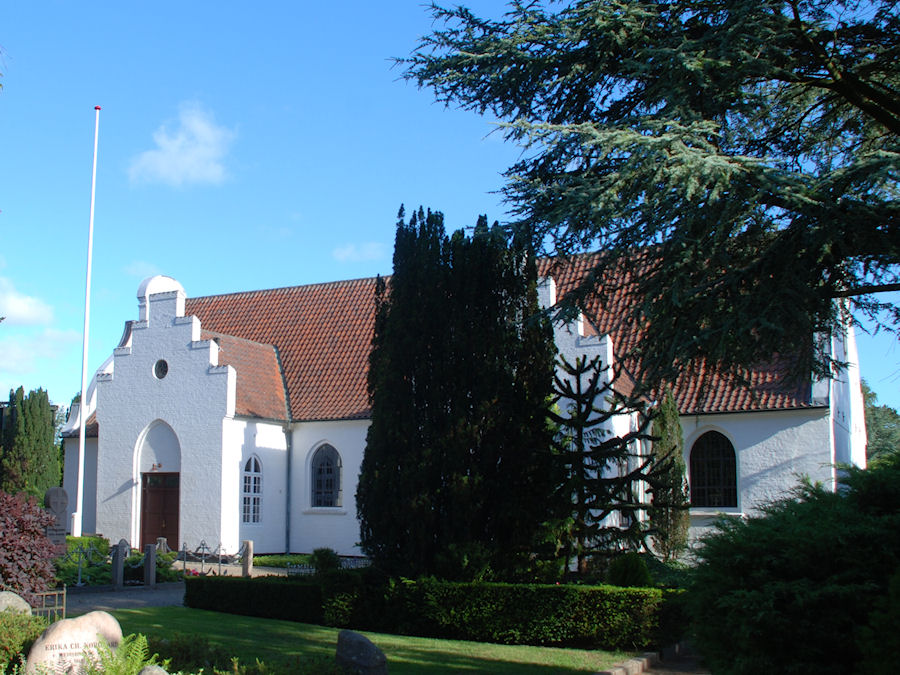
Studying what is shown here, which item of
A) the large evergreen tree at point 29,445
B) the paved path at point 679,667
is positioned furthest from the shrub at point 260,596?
the large evergreen tree at point 29,445

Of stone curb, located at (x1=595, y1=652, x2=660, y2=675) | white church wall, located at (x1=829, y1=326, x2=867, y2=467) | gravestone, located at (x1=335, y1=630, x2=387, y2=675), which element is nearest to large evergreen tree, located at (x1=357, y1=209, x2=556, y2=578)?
stone curb, located at (x1=595, y1=652, x2=660, y2=675)

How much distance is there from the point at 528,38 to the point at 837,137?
4.98 meters

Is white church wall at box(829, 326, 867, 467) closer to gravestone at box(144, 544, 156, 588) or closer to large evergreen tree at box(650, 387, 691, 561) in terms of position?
large evergreen tree at box(650, 387, 691, 561)

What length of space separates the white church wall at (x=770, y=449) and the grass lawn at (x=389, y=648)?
40.5ft

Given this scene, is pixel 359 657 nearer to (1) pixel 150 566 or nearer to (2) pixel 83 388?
(1) pixel 150 566

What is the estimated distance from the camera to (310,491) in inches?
1169

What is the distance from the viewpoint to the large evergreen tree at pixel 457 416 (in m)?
14.9

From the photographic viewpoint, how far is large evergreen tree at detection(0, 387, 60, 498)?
36906 millimetres

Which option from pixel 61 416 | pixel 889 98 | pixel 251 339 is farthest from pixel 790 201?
pixel 61 416

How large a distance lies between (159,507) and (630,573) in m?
19.3

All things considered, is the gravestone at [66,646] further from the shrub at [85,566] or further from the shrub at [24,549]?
the shrub at [85,566]

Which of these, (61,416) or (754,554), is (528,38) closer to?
(754,554)

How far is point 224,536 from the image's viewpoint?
2739 centimetres

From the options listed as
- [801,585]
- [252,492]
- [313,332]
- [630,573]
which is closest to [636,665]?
[630,573]
